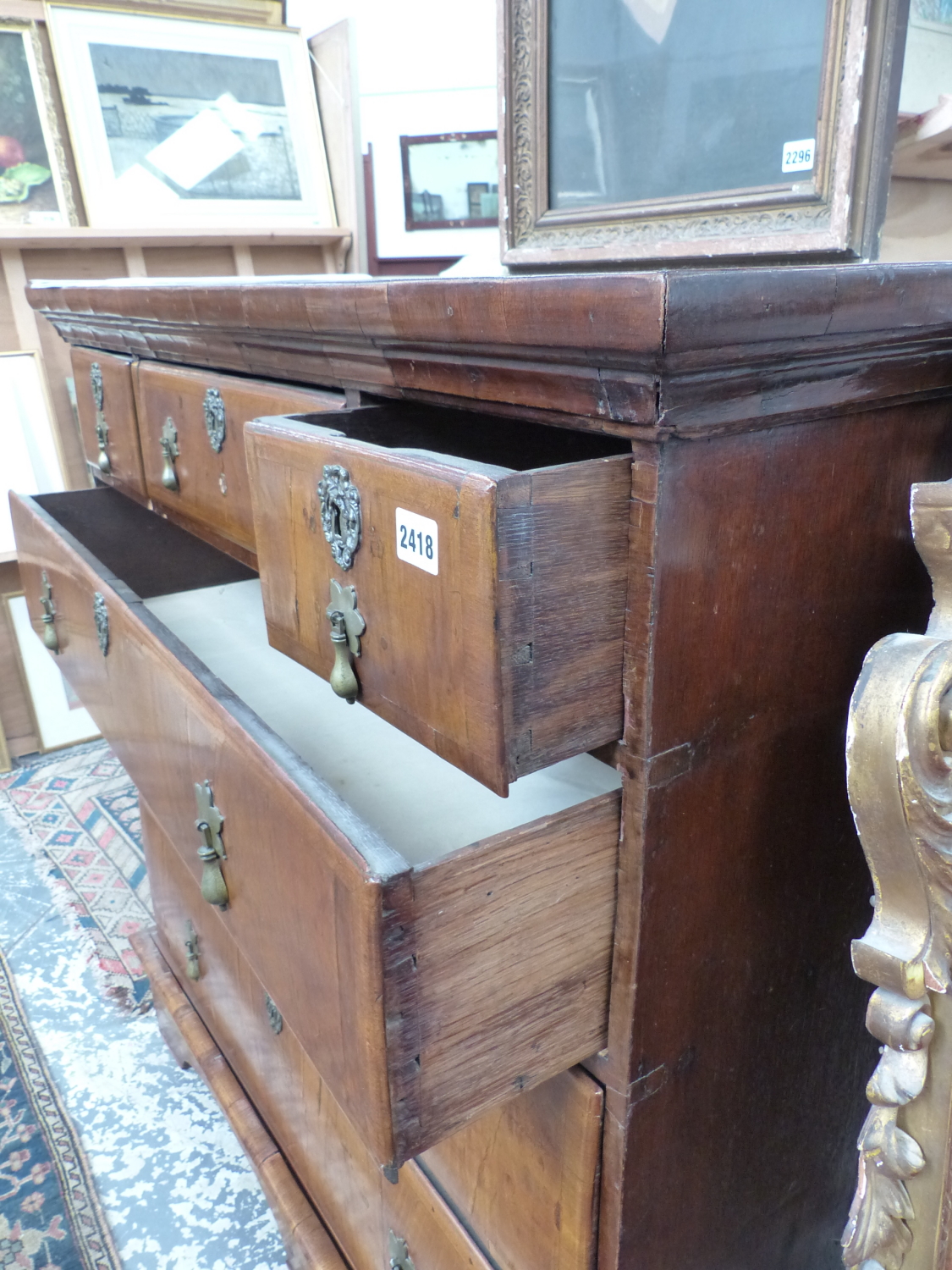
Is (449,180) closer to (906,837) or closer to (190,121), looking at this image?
(190,121)

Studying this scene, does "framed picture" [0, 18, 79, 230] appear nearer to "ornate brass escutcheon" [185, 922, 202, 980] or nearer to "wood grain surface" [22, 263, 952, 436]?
"ornate brass escutcheon" [185, 922, 202, 980]

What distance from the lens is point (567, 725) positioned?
0.45 meters

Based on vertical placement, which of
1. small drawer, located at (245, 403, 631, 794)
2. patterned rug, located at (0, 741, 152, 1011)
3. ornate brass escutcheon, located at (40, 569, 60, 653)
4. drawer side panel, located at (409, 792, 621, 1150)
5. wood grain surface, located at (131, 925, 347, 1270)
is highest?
small drawer, located at (245, 403, 631, 794)

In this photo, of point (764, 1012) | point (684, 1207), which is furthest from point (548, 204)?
point (684, 1207)

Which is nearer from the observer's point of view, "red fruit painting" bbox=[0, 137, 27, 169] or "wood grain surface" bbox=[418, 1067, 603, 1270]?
"wood grain surface" bbox=[418, 1067, 603, 1270]

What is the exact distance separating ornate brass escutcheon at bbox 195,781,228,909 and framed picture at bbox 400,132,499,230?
6.23ft

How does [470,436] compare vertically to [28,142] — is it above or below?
below

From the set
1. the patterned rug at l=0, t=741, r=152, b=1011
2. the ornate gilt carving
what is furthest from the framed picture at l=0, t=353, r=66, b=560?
the ornate gilt carving

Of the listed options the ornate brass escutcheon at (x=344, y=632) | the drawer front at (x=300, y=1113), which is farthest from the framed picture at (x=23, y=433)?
the ornate brass escutcheon at (x=344, y=632)

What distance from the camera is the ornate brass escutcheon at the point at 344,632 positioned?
1.69 ft

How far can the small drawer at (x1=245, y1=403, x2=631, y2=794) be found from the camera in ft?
1.33

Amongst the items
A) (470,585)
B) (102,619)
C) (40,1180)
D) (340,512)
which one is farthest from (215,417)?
(40,1180)

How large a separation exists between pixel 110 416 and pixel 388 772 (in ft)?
2.26

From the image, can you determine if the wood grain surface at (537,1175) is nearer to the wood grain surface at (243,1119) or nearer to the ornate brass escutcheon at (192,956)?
the wood grain surface at (243,1119)
